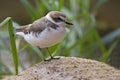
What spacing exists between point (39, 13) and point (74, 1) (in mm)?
1244

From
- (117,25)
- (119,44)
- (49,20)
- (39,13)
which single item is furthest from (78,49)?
(117,25)

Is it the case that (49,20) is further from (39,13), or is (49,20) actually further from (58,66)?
(39,13)

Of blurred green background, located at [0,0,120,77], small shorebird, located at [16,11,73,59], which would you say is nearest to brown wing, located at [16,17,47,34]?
small shorebird, located at [16,11,73,59]

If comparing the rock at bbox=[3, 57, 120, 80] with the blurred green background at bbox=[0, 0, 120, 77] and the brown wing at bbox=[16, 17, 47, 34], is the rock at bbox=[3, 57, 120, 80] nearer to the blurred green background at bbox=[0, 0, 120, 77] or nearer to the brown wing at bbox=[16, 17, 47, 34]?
the brown wing at bbox=[16, 17, 47, 34]

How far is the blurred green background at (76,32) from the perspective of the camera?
10.4 ft

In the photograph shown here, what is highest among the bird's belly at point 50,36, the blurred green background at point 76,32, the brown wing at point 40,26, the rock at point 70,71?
the blurred green background at point 76,32

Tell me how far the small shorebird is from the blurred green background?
1.36 ft

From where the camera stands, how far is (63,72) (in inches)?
84.0

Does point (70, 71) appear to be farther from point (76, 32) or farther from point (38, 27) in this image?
point (76, 32)

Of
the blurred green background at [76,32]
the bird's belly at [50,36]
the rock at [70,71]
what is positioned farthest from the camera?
the blurred green background at [76,32]

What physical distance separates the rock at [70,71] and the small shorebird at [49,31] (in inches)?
5.0

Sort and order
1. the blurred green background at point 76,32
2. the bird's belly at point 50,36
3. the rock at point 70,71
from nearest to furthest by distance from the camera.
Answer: the rock at point 70,71, the bird's belly at point 50,36, the blurred green background at point 76,32

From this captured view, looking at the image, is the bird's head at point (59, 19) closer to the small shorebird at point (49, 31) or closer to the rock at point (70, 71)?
the small shorebird at point (49, 31)

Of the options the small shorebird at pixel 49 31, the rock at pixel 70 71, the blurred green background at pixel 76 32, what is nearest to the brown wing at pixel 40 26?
the small shorebird at pixel 49 31
